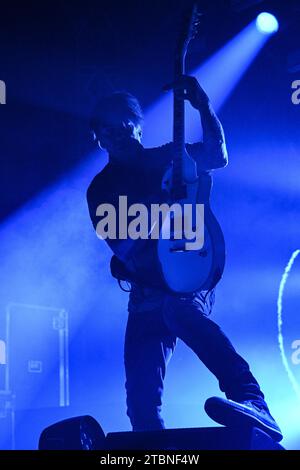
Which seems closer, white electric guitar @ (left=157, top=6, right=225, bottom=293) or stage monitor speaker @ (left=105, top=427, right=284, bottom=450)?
stage monitor speaker @ (left=105, top=427, right=284, bottom=450)

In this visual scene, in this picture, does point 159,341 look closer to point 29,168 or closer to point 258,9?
point 29,168

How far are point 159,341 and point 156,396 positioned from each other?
196 mm

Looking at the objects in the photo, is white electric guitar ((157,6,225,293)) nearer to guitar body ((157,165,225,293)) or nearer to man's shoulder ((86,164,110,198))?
guitar body ((157,165,225,293))

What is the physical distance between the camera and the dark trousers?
7.41 ft

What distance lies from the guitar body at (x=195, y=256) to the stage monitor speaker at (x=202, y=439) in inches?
22.9

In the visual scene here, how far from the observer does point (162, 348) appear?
2.51 m

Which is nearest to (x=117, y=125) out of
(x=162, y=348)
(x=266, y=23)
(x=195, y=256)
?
(x=195, y=256)

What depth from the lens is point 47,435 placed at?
6.98ft

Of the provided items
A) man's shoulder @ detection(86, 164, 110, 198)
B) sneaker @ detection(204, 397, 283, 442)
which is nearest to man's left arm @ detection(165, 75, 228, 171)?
man's shoulder @ detection(86, 164, 110, 198)

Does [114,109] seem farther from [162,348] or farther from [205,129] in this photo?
[162,348]

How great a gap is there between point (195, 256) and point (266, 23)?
1.98 metres

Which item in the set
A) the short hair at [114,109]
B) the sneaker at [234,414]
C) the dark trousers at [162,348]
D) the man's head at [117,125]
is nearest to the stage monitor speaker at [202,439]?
the sneaker at [234,414]

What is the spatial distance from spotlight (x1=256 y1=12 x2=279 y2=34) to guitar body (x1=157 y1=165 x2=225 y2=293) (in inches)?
69.1
